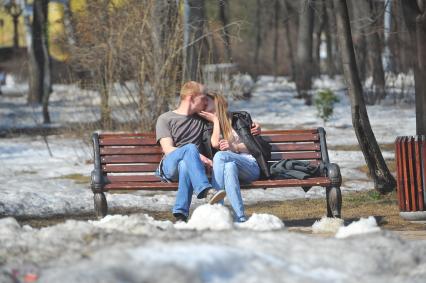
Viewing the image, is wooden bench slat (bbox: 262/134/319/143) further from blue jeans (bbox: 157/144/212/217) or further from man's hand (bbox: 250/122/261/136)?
blue jeans (bbox: 157/144/212/217)

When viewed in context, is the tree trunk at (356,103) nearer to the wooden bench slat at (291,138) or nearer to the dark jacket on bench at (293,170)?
the wooden bench slat at (291,138)

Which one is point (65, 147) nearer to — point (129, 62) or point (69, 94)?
point (69, 94)

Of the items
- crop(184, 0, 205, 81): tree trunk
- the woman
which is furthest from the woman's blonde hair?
crop(184, 0, 205, 81): tree trunk

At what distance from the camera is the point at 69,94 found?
815 inches

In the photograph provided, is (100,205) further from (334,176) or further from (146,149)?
(334,176)

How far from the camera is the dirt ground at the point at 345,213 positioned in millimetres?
9070

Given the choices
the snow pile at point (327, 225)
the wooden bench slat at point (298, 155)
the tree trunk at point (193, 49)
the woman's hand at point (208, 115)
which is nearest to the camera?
the snow pile at point (327, 225)

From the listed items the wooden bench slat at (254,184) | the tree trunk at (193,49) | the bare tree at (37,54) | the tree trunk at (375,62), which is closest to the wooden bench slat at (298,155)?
the wooden bench slat at (254,184)

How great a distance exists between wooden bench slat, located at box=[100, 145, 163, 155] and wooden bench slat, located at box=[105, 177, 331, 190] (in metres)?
0.55

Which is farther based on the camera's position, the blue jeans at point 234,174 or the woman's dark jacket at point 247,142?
the woman's dark jacket at point 247,142

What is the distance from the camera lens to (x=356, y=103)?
37.3 ft

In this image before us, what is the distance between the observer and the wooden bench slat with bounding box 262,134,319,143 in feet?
33.0

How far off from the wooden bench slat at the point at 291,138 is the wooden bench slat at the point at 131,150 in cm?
103

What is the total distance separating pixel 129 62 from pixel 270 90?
25053 millimetres
